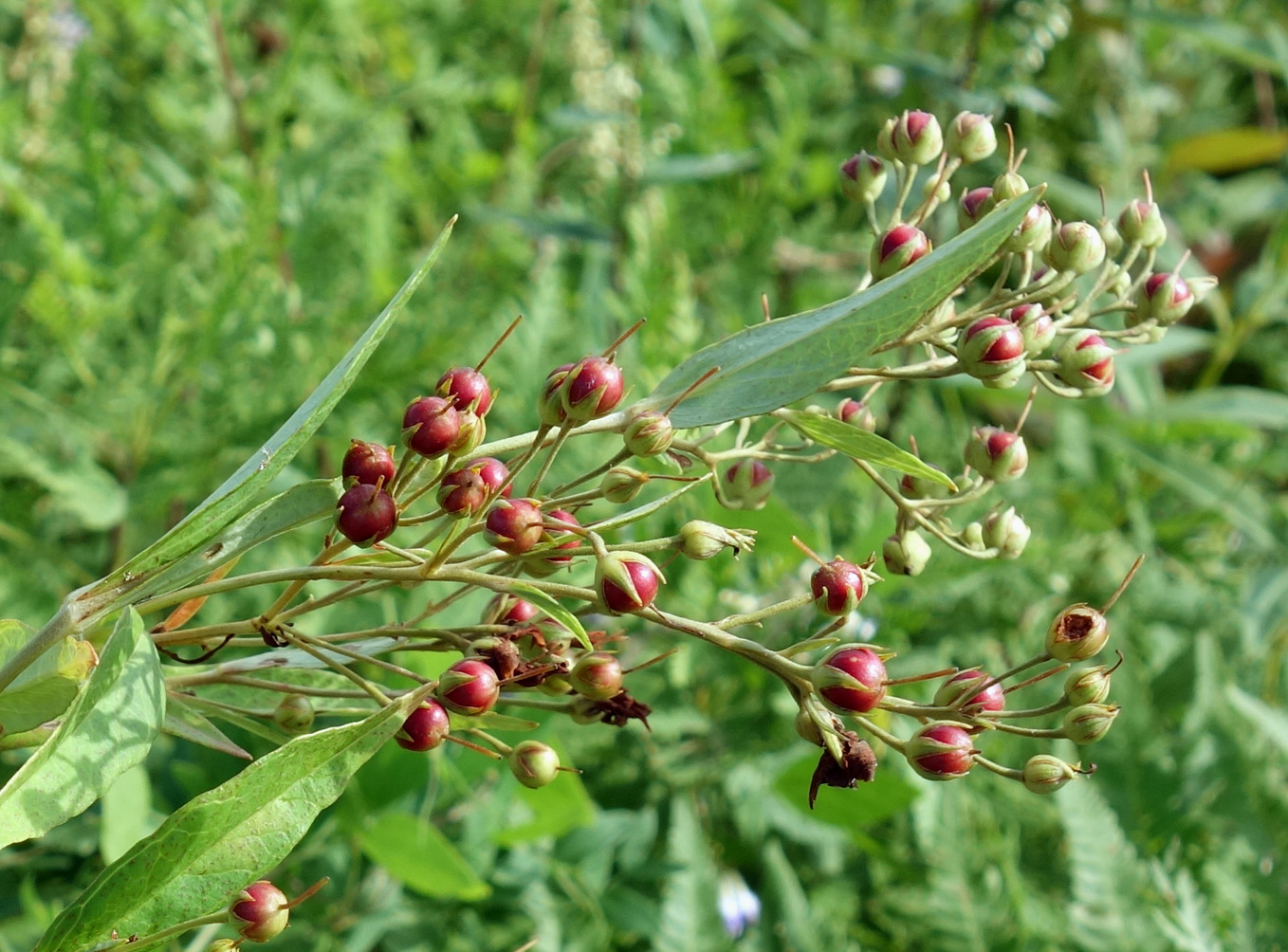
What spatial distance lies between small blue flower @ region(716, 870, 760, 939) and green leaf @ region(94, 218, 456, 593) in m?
1.12

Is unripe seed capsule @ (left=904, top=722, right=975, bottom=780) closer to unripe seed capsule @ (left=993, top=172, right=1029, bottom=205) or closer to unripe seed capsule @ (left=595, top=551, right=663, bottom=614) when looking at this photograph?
unripe seed capsule @ (left=595, top=551, right=663, bottom=614)

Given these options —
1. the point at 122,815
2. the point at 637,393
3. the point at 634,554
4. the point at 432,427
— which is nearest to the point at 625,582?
the point at 634,554

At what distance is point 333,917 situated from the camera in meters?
1.41

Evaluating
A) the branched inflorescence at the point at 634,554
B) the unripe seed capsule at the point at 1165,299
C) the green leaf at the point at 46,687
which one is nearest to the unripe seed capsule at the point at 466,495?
the branched inflorescence at the point at 634,554

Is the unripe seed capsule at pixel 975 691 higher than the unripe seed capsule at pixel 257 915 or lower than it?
lower

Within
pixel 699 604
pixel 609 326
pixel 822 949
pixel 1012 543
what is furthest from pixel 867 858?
pixel 1012 543

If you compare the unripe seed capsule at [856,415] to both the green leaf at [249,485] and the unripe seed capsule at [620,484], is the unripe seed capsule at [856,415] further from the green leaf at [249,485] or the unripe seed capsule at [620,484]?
the green leaf at [249,485]

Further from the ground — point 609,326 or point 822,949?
point 609,326

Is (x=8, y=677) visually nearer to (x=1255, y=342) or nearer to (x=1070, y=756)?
(x=1070, y=756)

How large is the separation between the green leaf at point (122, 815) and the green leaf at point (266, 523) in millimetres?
428

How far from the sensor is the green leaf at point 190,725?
711 millimetres

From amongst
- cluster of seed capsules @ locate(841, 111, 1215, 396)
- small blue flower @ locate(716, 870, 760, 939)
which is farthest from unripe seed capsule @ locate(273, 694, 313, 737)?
small blue flower @ locate(716, 870, 760, 939)

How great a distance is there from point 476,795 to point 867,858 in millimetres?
637

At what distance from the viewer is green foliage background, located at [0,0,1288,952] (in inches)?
58.3
